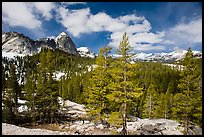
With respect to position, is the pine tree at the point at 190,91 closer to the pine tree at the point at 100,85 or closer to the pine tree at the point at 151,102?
the pine tree at the point at 100,85

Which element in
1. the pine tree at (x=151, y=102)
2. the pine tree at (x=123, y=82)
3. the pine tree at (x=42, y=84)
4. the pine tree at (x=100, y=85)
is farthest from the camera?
the pine tree at (x=151, y=102)

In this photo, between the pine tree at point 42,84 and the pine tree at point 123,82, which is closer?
the pine tree at point 123,82

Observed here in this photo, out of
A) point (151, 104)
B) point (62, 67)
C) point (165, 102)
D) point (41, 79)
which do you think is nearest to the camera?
point (41, 79)

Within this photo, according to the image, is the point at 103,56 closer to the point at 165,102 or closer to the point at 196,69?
the point at 196,69

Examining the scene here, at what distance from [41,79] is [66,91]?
43.3 metres

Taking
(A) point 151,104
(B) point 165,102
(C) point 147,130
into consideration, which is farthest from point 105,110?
(B) point 165,102

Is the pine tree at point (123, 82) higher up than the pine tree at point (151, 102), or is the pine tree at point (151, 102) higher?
the pine tree at point (123, 82)

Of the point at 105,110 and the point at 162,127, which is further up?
the point at 105,110

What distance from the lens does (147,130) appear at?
27156mm

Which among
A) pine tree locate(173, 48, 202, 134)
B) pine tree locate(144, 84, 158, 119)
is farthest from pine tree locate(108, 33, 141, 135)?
pine tree locate(144, 84, 158, 119)

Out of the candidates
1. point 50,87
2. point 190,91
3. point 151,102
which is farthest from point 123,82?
point 151,102

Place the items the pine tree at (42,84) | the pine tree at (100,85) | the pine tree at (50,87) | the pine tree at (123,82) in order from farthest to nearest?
the pine tree at (50,87), the pine tree at (42,84), the pine tree at (100,85), the pine tree at (123,82)

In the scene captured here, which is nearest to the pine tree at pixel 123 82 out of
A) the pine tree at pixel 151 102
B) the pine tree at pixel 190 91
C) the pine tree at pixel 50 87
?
the pine tree at pixel 190 91

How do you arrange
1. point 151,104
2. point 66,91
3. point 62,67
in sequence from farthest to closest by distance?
point 62,67
point 66,91
point 151,104
